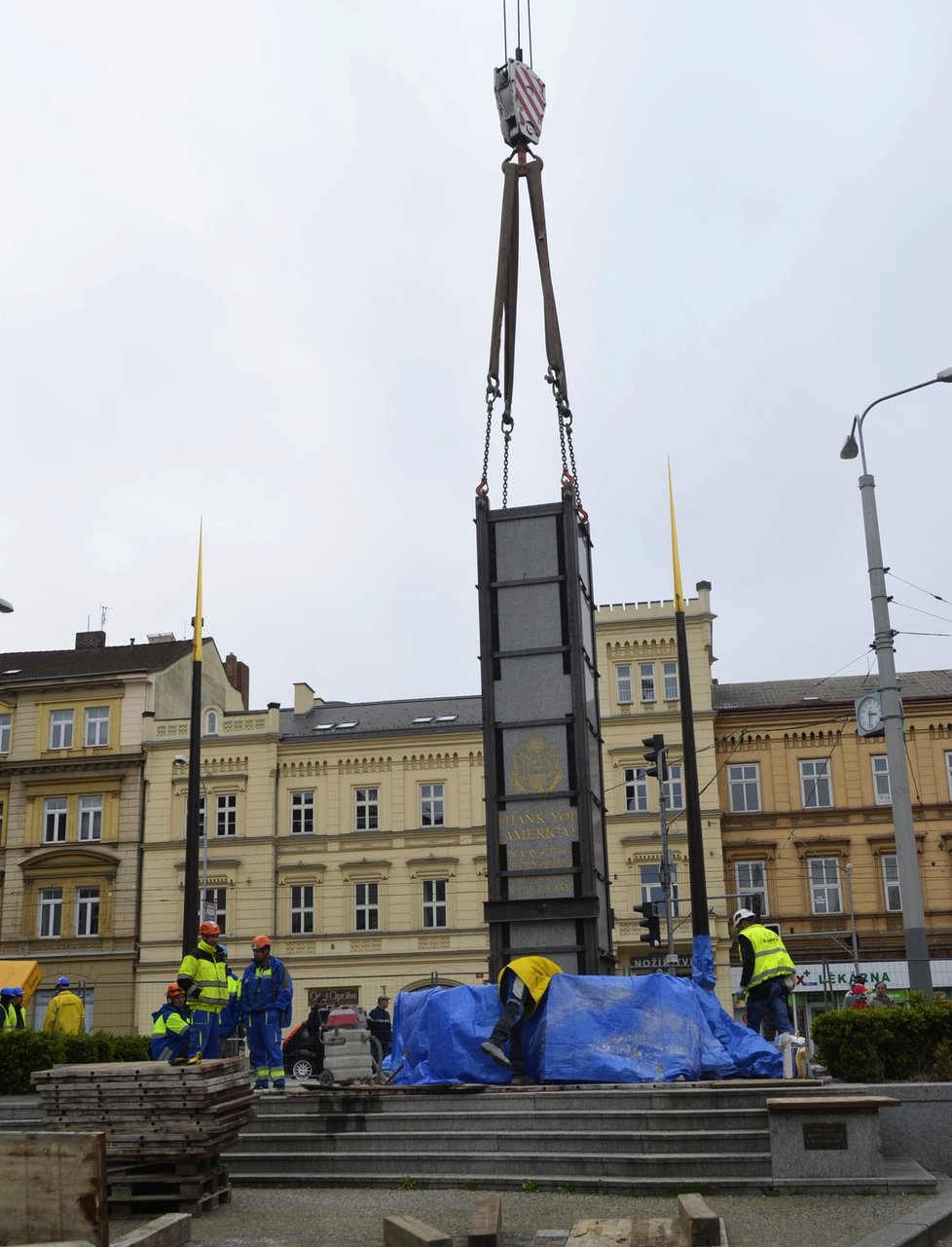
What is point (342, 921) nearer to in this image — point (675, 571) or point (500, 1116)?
point (675, 571)

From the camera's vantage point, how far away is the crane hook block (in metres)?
18.0

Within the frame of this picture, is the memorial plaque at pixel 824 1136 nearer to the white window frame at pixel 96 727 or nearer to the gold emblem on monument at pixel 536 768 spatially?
the gold emblem on monument at pixel 536 768

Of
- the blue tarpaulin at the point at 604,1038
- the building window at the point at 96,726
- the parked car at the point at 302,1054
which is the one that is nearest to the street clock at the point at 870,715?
the blue tarpaulin at the point at 604,1038

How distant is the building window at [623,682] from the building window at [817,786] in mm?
6071

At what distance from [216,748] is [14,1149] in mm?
39557

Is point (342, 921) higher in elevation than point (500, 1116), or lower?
higher

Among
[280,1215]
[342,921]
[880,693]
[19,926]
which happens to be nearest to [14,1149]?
[280,1215]

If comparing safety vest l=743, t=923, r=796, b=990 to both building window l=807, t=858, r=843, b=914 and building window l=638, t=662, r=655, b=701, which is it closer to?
building window l=807, t=858, r=843, b=914

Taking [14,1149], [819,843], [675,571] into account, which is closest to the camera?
[14,1149]

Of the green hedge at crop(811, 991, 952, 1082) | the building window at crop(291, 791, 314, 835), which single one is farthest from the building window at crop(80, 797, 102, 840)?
the green hedge at crop(811, 991, 952, 1082)

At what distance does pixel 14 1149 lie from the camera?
8.59 meters

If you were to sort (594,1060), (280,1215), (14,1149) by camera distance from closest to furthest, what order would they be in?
(14,1149) → (280,1215) → (594,1060)

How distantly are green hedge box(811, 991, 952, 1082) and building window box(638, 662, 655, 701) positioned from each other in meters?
33.9

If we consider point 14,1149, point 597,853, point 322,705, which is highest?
point 322,705
